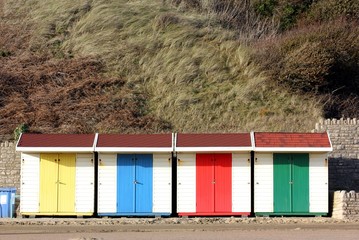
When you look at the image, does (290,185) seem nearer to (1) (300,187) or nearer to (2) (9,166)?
(1) (300,187)

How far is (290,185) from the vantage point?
2698cm

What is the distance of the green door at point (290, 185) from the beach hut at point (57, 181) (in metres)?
6.06

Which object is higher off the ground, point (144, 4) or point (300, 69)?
point (144, 4)

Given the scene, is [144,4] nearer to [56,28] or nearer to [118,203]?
[56,28]

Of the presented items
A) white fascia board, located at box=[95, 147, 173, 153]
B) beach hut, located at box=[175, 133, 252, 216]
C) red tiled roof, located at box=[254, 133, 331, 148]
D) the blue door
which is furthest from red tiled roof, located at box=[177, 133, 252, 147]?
the blue door

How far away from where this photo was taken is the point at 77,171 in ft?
89.1

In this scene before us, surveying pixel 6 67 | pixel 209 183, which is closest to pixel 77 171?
pixel 209 183

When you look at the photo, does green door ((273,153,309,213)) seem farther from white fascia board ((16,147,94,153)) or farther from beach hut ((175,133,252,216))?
white fascia board ((16,147,94,153))

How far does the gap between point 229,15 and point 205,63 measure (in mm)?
6844

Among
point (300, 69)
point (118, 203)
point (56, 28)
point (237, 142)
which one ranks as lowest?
point (118, 203)

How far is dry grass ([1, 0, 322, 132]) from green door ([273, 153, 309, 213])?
6631 mm

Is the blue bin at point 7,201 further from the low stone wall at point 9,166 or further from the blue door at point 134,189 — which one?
the blue door at point 134,189

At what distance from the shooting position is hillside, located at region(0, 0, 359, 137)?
3462cm

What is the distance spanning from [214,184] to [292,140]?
2.92 metres
